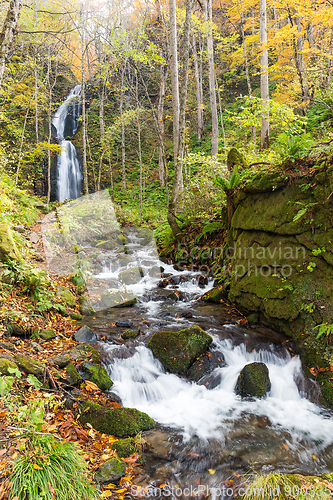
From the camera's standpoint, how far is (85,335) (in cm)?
543

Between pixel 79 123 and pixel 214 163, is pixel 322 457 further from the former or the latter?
pixel 79 123

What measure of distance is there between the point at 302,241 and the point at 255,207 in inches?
64.2

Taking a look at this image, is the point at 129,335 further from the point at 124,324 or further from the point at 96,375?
the point at 96,375

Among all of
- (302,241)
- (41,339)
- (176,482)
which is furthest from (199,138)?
(176,482)

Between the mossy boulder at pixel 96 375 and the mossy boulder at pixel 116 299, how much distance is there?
3267mm

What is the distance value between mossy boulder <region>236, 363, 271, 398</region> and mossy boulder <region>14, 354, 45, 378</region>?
3.14 meters

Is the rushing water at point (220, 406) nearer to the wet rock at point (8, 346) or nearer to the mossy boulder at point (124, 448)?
the mossy boulder at point (124, 448)

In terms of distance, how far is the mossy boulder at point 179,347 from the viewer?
198 inches

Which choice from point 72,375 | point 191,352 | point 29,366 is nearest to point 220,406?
point 191,352

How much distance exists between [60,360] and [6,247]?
262 cm

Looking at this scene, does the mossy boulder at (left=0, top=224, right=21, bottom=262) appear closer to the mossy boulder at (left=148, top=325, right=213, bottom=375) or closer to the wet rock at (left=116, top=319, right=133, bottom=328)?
the wet rock at (left=116, top=319, right=133, bottom=328)

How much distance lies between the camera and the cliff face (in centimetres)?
500

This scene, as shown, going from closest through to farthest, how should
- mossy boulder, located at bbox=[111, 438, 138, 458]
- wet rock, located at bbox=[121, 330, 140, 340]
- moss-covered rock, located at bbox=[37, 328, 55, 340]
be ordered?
mossy boulder, located at bbox=[111, 438, 138, 458], moss-covered rock, located at bbox=[37, 328, 55, 340], wet rock, located at bbox=[121, 330, 140, 340]

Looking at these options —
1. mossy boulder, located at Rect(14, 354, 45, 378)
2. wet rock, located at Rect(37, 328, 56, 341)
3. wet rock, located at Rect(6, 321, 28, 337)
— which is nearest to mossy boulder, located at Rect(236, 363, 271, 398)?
mossy boulder, located at Rect(14, 354, 45, 378)
